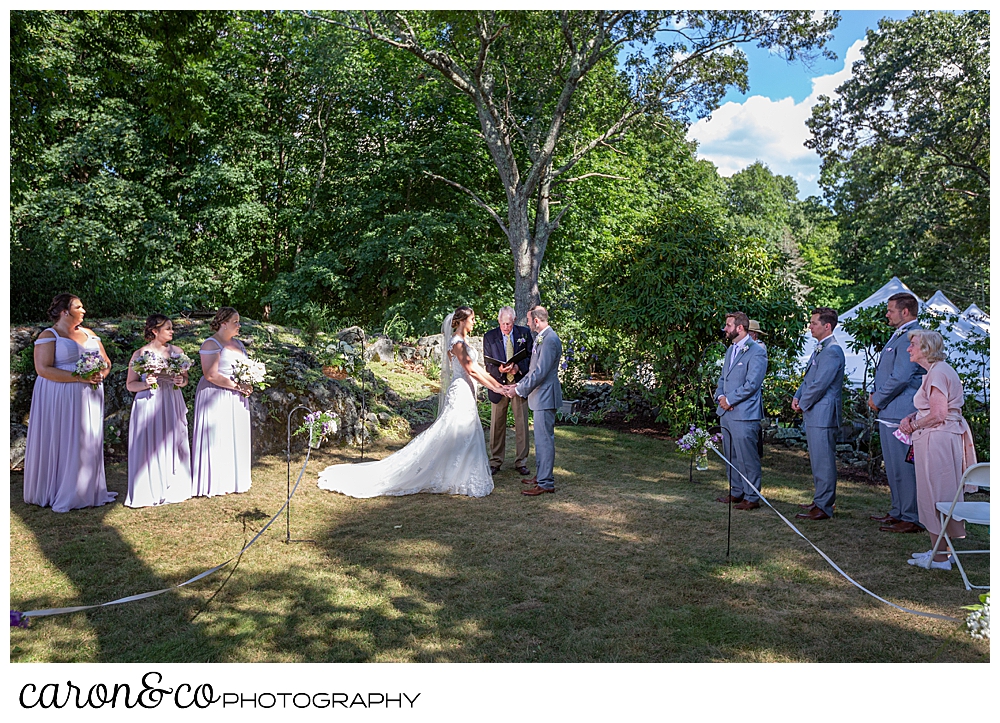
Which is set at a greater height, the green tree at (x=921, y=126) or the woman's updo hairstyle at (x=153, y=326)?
the green tree at (x=921, y=126)

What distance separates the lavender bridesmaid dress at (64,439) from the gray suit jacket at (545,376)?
407 cm

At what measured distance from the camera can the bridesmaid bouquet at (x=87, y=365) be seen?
630 centimetres

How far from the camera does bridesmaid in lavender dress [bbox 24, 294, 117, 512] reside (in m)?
6.36

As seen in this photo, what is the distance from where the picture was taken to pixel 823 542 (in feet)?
19.2

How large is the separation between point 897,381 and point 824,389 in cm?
58

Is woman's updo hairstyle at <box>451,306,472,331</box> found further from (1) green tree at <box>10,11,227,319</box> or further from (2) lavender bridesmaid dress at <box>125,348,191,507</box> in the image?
(1) green tree at <box>10,11,227,319</box>

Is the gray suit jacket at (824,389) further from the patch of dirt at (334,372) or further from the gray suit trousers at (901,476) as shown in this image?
the patch of dirt at (334,372)

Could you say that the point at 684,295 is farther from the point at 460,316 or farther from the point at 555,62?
the point at 555,62

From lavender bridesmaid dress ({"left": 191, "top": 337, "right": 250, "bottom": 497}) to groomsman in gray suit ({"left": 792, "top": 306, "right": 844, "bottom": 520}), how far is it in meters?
5.58

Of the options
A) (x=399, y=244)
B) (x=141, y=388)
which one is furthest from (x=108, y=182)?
(x=141, y=388)

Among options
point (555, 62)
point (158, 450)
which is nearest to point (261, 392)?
point (158, 450)

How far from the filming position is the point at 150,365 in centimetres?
659

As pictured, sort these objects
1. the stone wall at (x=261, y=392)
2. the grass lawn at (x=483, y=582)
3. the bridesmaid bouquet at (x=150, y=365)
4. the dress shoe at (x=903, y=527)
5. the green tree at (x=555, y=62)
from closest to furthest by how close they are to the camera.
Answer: the grass lawn at (x=483, y=582), the dress shoe at (x=903, y=527), the bridesmaid bouquet at (x=150, y=365), the stone wall at (x=261, y=392), the green tree at (x=555, y=62)

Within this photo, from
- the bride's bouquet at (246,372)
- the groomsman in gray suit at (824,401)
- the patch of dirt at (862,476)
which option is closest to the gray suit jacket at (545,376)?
the groomsman in gray suit at (824,401)
